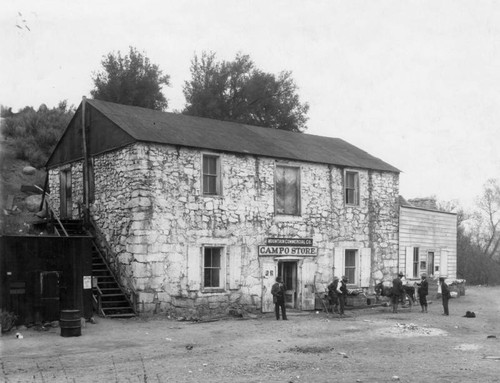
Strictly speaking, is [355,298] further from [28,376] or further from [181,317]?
[28,376]

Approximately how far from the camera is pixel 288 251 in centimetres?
2414

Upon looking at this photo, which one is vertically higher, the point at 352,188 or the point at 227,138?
the point at 227,138

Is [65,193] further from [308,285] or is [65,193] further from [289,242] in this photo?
[308,285]

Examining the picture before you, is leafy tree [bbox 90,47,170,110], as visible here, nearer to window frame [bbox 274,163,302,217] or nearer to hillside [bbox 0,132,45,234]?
hillside [bbox 0,132,45,234]

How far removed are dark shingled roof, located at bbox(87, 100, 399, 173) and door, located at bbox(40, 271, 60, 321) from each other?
205 inches

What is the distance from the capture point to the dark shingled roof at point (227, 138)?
22.0m

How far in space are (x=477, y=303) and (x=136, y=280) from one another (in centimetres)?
1688

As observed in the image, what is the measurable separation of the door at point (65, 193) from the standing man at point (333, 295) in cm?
1055

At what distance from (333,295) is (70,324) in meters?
10.7

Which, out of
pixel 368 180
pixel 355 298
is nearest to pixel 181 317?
pixel 355 298

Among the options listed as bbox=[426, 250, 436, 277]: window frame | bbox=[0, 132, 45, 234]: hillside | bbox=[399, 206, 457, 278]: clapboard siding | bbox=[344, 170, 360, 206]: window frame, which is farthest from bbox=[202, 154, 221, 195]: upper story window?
bbox=[426, 250, 436, 277]: window frame

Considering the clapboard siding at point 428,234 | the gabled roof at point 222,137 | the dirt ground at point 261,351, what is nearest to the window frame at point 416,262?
the clapboard siding at point 428,234

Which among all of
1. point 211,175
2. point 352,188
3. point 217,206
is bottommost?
point 217,206

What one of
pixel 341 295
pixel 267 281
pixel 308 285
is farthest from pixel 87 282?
pixel 308 285
